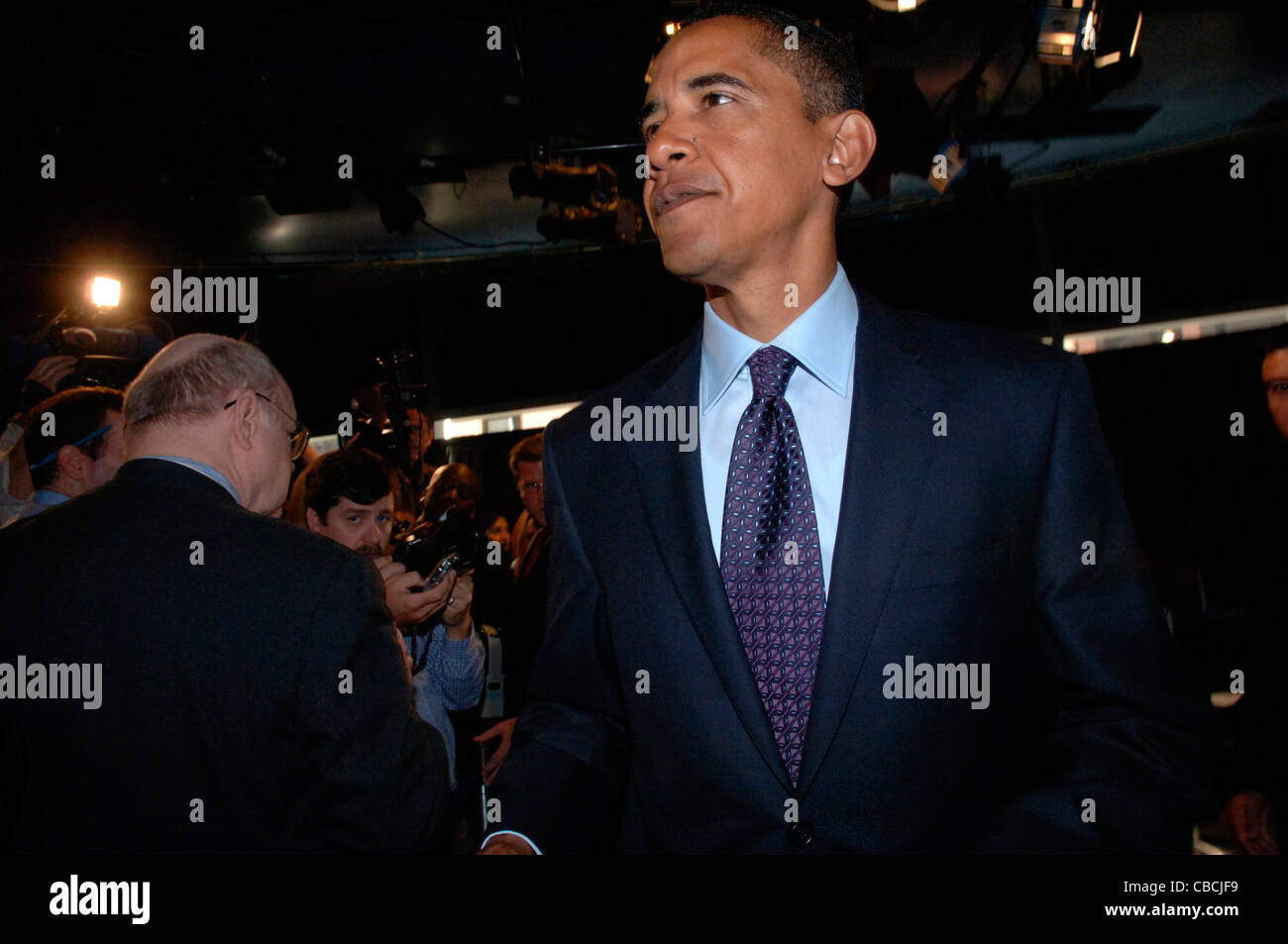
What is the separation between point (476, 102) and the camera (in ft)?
19.4

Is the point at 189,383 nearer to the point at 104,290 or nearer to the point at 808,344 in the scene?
the point at 808,344

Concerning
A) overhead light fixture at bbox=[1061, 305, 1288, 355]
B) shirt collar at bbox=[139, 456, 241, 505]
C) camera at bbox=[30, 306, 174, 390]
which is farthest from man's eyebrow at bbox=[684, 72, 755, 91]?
overhead light fixture at bbox=[1061, 305, 1288, 355]

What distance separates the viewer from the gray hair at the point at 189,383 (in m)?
1.76

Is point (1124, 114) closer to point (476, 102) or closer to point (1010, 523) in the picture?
point (476, 102)

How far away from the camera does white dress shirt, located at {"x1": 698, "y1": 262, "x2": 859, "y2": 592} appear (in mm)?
1295

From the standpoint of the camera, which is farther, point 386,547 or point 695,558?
point 386,547

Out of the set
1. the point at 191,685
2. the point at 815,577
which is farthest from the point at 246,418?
the point at 815,577

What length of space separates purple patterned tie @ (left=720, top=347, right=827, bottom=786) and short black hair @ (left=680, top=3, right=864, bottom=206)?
0.46 meters

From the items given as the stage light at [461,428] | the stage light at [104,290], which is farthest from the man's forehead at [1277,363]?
the stage light at [461,428]

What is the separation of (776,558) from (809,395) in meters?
0.29

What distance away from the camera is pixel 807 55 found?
144 centimetres

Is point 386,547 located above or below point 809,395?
below

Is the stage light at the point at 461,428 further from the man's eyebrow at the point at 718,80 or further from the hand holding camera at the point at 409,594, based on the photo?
the man's eyebrow at the point at 718,80

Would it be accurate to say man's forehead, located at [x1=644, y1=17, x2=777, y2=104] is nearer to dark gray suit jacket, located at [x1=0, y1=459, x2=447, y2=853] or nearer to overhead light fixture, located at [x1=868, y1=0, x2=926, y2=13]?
dark gray suit jacket, located at [x1=0, y1=459, x2=447, y2=853]
